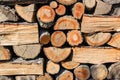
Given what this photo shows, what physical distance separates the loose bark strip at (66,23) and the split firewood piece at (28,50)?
0.28 metres

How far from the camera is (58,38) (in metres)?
3.27

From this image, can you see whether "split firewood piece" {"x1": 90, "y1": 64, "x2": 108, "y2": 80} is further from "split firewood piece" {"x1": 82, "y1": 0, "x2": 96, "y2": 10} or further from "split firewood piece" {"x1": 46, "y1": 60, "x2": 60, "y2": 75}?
"split firewood piece" {"x1": 82, "y1": 0, "x2": 96, "y2": 10}

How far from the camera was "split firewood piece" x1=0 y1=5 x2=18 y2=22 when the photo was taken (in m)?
3.18

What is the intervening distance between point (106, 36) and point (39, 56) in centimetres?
71

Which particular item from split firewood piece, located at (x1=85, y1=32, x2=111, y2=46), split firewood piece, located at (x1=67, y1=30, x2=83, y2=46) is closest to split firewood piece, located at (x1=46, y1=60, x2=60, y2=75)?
split firewood piece, located at (x1=67, y1=30, x2=83, y2=46)

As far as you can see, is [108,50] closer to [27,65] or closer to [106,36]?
[106,36]

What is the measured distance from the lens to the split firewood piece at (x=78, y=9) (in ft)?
10.5

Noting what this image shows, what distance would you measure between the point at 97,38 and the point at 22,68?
82cm

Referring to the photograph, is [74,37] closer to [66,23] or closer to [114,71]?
[66,23]

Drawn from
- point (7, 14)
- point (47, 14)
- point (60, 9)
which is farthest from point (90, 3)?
point (7, 14)

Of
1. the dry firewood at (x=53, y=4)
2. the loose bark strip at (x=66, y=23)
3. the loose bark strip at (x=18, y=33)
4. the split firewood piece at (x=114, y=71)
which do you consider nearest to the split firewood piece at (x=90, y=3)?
the loose bark strip at (x=66, y=23)

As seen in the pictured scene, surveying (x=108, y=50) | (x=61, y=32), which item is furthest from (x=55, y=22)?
(x=108, y=50)

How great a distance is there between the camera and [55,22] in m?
3.26

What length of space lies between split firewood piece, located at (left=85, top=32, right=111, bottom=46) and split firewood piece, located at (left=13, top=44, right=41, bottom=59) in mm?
508
